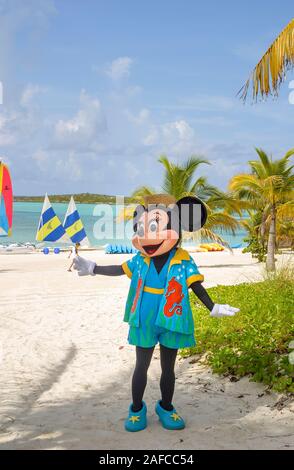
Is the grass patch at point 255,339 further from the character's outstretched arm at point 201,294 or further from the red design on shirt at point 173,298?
the red design on shirt at point 173,298

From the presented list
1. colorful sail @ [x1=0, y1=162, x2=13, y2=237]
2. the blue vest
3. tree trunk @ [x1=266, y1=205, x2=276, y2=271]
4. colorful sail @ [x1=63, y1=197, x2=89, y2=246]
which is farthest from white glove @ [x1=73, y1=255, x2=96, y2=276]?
colorful sail @ [x1=63, y1=197, x2=89, y2=246]

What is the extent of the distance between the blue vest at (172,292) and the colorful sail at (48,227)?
85.1 ft

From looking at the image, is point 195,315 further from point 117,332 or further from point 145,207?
point 145,207

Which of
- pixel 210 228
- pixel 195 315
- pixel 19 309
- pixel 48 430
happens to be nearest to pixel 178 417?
pixel 48 430

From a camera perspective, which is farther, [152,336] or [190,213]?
[190,213]

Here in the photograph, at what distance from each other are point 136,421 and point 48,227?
26655 mm

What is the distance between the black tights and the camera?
153 inches

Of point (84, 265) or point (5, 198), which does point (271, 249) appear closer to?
point (5, 198)

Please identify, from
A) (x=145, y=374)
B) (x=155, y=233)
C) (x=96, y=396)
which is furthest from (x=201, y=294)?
(x=96, y=396)

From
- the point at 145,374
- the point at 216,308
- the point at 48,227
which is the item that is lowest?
the point at 145,374

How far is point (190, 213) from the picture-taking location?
4.18 m

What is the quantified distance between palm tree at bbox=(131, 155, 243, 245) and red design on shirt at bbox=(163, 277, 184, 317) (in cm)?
1338
